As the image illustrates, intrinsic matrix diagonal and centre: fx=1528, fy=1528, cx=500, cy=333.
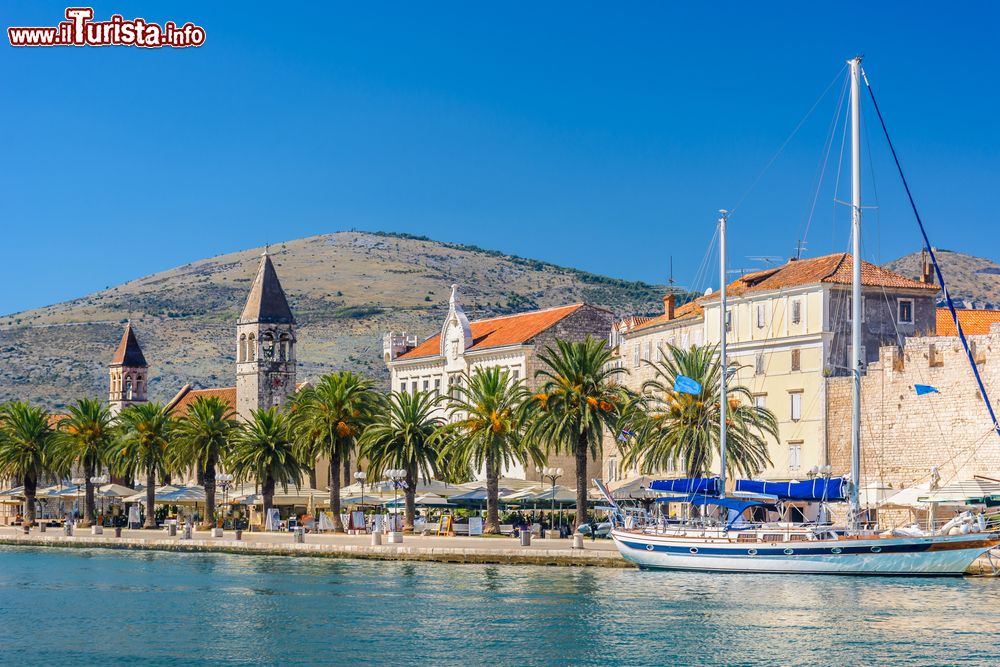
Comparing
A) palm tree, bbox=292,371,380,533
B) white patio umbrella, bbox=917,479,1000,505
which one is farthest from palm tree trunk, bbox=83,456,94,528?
white patio umbrella, bbox=917,479,1000,505

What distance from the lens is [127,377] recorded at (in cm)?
12825

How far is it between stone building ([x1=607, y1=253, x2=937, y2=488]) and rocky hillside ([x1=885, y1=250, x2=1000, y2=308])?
97716 mm

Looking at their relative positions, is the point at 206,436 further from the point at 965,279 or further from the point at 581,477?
the point at 965,279

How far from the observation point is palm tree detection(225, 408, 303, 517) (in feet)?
268

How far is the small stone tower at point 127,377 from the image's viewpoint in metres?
128

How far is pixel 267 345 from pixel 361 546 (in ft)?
160

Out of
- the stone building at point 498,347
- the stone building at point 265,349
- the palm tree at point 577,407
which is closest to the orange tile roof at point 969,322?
the palm tree at point 577,407

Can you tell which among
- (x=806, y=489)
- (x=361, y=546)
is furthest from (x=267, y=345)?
(x=806, y=489)

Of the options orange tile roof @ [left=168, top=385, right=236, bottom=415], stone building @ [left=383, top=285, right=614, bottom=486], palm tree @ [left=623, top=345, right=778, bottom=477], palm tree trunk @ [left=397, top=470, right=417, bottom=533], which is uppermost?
stone building @ [left=383, top=285, right=614, bottom=486]

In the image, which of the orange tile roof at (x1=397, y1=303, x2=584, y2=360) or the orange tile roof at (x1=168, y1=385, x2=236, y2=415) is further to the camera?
the orange tile roof at (x1=168, y1=385, x2=236, y2=415)

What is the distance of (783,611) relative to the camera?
44.6 metres

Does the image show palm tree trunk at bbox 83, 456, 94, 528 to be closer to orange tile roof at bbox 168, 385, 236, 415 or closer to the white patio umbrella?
orange tile roof at bbox 168, 385, 236, 415

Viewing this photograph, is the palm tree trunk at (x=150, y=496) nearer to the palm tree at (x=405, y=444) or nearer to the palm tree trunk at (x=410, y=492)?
the palm tree at (x=405, y=444)

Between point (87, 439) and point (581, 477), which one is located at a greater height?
point (87, 439)
